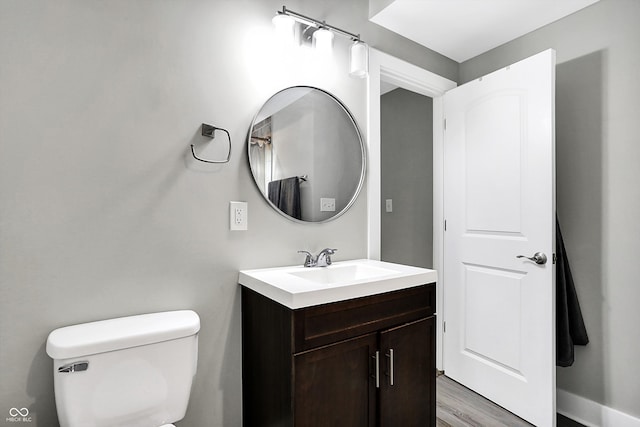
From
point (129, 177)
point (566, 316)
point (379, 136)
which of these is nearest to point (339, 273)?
point (379, 136)

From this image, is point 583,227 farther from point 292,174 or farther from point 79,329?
point 79,329

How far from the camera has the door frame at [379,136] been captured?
1922 millimetres

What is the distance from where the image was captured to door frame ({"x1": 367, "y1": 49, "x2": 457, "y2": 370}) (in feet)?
6.31

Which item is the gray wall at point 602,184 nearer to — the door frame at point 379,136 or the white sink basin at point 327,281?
the door frame at point 379,136

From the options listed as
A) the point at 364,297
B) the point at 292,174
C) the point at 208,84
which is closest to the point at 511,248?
the point at 364,297

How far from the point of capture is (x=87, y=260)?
1151 millimetres

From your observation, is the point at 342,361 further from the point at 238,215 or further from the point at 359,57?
the point at 359,57

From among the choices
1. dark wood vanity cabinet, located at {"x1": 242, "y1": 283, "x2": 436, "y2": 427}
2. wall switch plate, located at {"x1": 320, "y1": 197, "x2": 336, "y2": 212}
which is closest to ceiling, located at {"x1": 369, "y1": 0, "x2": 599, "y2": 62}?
wall switch plate, located at {"x1": 320, "y1": 197, "x2": 336, "y2": 212}

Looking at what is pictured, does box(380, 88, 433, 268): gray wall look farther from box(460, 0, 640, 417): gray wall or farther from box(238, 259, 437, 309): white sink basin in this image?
box(238, 259, 437, 309): white sink basin

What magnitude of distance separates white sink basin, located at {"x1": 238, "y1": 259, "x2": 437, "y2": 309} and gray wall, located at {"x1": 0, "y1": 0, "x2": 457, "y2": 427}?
0.14m

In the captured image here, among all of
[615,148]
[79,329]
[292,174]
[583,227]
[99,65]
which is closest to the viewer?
[79,329]

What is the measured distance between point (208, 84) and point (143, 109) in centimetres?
28

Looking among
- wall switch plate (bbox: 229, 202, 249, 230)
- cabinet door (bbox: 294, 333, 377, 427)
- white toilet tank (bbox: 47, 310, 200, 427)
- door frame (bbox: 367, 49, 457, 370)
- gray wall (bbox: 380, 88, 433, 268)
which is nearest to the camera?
white toilet tank (bbox: 47, 310, 200, 427)

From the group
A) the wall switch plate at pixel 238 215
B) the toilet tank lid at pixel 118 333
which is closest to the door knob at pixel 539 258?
the wall switch plate at pixel 238 215
